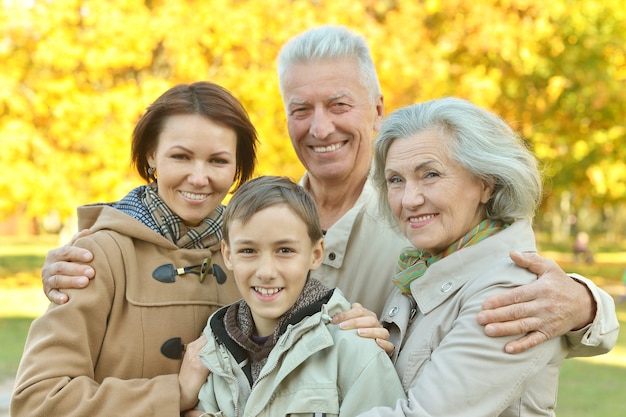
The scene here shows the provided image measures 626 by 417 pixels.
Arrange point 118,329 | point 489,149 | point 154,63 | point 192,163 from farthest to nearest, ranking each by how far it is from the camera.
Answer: point 154,63 → point 192,163 → point 118,329 → point 489,149

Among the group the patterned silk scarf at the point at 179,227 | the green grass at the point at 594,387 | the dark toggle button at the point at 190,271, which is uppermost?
the patterned silk scarf at the point at 179,227

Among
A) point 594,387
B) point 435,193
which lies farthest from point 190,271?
point 594,387

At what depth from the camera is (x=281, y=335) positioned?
110 inches

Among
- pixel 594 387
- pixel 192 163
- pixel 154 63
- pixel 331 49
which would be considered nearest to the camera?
pixel 192 163

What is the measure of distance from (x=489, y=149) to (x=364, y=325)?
0.78 m

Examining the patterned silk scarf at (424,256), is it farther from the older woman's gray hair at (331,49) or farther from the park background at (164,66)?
the park background at (164,66)

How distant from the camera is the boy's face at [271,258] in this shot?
9.09 feet

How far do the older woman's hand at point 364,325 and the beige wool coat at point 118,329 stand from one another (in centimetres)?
69

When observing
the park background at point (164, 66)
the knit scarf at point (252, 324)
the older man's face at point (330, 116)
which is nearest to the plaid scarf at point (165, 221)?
the knit scarf at point (252, 324)

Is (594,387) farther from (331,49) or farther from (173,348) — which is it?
(173,348)

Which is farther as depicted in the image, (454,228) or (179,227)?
(179,227)

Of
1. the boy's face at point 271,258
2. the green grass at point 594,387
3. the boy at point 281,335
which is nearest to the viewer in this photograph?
the boy at point 281,335

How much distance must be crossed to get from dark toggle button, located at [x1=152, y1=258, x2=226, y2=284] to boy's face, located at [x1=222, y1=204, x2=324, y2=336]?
1.56ft

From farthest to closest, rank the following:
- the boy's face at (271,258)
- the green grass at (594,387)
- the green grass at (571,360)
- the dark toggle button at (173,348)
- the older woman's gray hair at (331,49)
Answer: the green grass at (571,360)
the green grass at (594,387)
the older woman's gray hair at (331,49)
the dark toggle button at (173,348)
the boy's face at (271,258)
